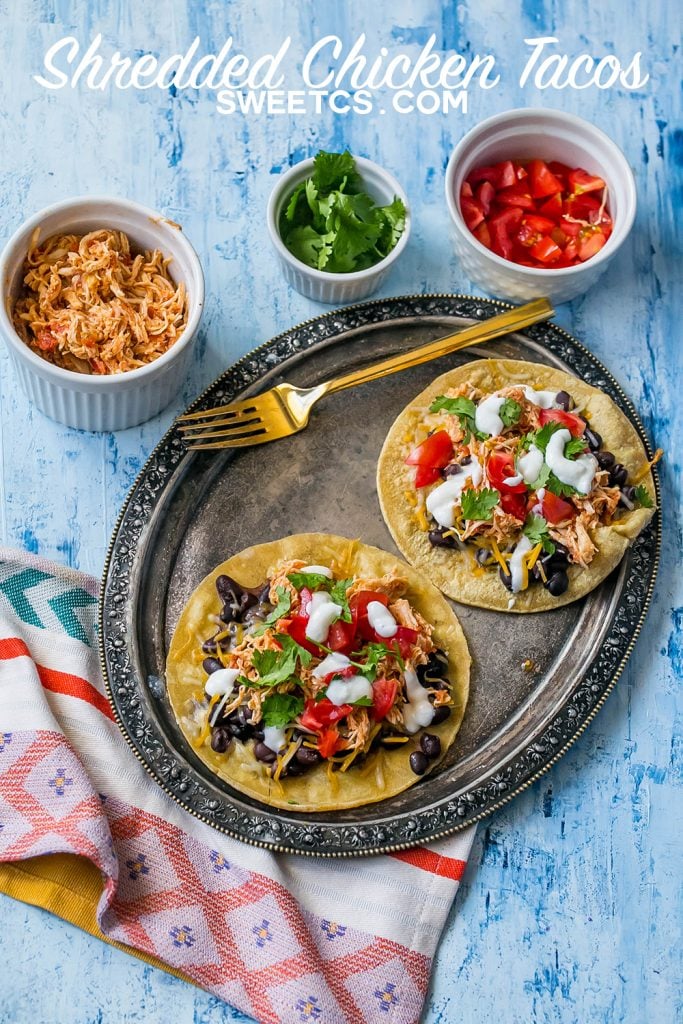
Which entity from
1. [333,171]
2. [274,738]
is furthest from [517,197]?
[274,738]

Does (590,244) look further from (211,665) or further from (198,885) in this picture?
(198,885)

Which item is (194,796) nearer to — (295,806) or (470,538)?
(295,806)

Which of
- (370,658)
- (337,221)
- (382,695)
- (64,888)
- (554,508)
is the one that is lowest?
(64,888)

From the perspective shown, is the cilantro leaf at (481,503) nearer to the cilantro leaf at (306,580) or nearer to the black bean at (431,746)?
the cilantro leaf at (306,580)

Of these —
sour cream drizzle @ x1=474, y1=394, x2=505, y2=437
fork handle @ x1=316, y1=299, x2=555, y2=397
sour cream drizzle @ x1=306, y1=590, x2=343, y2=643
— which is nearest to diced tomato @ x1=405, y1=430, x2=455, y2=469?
sour cream drizzle @ x1=474, y1=394, x2=505, y2=437

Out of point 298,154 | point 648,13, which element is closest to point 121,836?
point 298,154

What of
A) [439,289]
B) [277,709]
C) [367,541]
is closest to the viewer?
[277,709]
